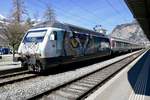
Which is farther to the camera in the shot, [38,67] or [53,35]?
[53,35]

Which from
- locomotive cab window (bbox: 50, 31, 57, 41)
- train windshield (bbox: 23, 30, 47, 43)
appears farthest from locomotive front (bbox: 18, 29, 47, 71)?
locomotive cab window (bbox: 50, 31, 57, 41)

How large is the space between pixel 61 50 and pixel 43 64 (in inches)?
82.4

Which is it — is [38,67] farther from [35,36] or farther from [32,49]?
[35,36]

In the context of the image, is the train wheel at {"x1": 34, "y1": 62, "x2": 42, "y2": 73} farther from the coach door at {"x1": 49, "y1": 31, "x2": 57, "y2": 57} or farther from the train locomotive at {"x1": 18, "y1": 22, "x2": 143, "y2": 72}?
the coach door at {"x1": 49, "y1": 31, "x2": 57, "y2": 57}

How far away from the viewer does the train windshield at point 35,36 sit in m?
15.5

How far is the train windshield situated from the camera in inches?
612

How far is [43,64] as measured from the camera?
1473 centimetres

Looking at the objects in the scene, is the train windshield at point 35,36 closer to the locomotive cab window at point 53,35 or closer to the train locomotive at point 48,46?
the train locomotive at point 48,46

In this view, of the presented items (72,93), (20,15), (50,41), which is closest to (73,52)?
(50,41)

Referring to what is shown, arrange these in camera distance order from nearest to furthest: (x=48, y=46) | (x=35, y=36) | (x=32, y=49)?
(x=48, y=46)
(x=32, y=49)
(x=35, y=36)

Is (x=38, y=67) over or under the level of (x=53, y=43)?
under

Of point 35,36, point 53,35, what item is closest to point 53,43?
point 53,35

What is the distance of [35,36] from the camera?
52.4ft

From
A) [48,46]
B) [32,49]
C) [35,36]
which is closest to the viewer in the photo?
[48,46]
